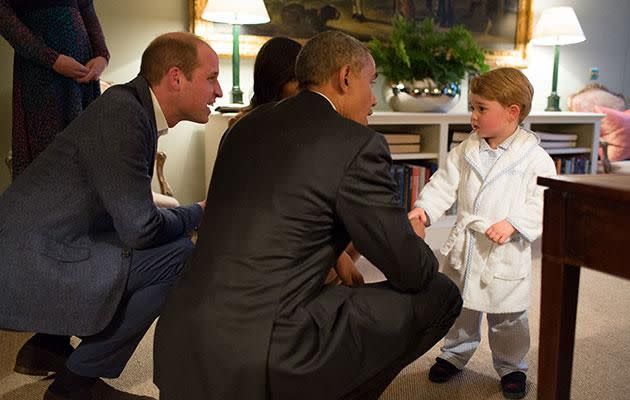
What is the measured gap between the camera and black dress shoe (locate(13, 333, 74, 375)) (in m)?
1.90

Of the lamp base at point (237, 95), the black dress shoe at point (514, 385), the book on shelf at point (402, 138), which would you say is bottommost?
the black dress shoe at point (514, 385)

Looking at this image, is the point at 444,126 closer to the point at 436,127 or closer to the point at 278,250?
the point at 436,127

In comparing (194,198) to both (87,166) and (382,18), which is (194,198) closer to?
(382,18)

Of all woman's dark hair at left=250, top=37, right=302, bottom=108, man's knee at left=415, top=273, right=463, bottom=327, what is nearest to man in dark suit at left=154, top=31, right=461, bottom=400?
man's knee at left=415, top=273, right=463, bottom=327

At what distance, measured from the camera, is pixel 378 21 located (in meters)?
3.72

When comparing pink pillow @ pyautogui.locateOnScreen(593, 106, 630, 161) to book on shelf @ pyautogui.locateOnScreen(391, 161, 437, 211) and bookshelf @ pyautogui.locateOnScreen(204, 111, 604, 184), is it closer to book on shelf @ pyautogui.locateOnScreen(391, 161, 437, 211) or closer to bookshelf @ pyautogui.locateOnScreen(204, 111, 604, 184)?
bookshelf @ pyautogui.locateOnScreen(204, 111, 604, 184)

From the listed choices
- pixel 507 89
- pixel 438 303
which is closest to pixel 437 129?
pixel 507 89

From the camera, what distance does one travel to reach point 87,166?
1.49 metres

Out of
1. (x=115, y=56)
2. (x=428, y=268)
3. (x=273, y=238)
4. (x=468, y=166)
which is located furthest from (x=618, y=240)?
→ (x=115, y=56)

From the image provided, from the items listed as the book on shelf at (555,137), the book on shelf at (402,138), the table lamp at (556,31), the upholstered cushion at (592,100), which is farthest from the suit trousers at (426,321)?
the upholstered cushion at (592,100)

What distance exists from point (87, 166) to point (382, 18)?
2.60m

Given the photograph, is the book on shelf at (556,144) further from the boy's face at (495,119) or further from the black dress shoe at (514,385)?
the black dress shoe at (514,385)

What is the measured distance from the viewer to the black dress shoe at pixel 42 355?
1898mm

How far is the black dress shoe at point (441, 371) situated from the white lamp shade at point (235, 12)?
1.86 meters
